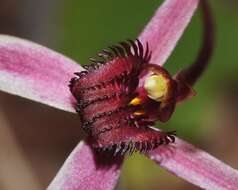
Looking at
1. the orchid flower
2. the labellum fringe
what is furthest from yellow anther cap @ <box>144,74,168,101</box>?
the orchid flower

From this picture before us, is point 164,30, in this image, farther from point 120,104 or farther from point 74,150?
point 74,150

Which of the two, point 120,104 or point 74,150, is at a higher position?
point 120,104

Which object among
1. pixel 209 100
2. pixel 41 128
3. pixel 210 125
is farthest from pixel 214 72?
pixel 41 128

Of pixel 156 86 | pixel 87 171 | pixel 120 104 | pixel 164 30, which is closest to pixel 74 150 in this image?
pixel 87 171

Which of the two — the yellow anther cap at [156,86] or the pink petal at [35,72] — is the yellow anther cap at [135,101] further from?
the pink petal at [35,72]

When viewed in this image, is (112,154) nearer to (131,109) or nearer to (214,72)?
(131,109)

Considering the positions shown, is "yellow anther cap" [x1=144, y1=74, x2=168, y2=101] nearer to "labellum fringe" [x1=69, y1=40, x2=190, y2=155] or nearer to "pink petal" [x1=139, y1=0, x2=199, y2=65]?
"labellum fringe" [x1=69, y1=40, x2=190, y2=155]
